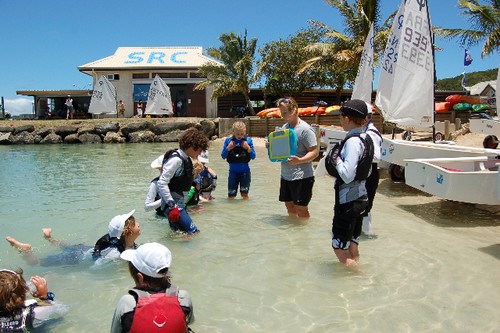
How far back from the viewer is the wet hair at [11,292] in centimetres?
287

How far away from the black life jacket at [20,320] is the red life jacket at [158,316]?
118 centimetres

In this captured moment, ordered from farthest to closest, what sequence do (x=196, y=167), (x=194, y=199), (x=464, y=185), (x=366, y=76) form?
(x=366, y=76)
(x=194, y=199)
(x=196, y=167)
(x=464, y=185)

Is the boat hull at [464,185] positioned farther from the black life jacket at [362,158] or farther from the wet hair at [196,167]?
the wet hair at [196,167]

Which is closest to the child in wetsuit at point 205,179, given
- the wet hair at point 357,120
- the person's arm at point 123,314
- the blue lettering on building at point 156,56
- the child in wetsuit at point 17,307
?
the wet hair at point 357,120

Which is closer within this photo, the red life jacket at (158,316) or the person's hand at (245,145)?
the red life jacket at (158,316)

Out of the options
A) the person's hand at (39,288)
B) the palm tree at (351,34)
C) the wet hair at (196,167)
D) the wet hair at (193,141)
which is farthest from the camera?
the palm tree at (351,34)

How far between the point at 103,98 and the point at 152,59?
218 inches

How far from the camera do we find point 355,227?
4.32m

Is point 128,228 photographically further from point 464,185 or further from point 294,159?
point 464,185

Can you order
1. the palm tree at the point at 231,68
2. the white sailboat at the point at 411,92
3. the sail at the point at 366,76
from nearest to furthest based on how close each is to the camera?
1. the white sailboat at the point at 411,92
2. the sail at the point at 366,76
3. the palm tree at the point at 231,68

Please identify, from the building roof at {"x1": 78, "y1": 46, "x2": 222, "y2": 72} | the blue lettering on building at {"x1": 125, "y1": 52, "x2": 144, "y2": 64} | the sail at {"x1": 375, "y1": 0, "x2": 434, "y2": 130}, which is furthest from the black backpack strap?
the blue lettering on building at {"x1": 125, "y1": 52, "x2": 144, "y2": 64}

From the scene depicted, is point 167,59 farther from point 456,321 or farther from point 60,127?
point 456,321

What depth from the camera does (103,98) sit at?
3228 centimetres

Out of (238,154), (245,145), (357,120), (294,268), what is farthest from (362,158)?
(238,154)
